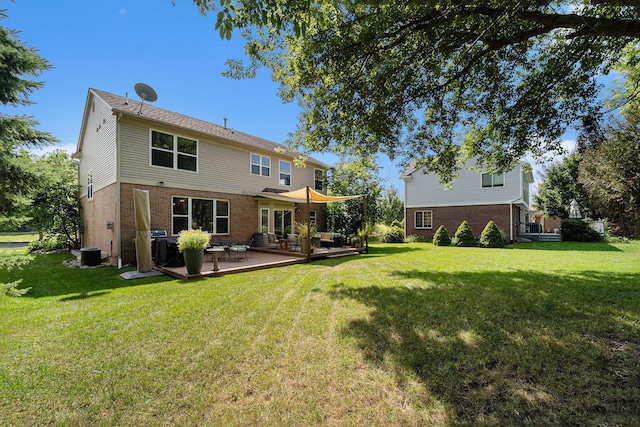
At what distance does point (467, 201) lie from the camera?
1969 cm

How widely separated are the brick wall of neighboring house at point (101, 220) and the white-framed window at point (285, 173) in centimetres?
846

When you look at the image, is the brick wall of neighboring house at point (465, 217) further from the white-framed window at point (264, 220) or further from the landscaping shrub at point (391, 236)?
the white-framed window at point (264, 220)

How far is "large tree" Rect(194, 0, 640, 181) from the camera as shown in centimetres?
472

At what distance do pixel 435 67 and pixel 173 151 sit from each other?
10.7 meters

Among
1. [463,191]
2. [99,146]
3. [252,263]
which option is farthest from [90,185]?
[463,191]

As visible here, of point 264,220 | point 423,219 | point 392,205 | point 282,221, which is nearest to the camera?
point 264,220

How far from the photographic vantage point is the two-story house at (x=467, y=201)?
60.4 feet

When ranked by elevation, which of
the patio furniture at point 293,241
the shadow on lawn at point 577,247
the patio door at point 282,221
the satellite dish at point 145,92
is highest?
the satellite dish at point 145,92

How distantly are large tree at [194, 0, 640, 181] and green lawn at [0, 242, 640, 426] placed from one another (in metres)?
4.20

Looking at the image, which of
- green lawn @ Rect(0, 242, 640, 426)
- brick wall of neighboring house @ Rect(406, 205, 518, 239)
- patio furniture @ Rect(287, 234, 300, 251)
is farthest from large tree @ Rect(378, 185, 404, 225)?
green lawn @ Rect(0, 242, 640, 426)

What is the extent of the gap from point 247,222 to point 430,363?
1263cm

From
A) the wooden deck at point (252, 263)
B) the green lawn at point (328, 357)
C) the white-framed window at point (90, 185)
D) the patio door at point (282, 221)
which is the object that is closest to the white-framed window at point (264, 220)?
the patio door at point (282, 221)

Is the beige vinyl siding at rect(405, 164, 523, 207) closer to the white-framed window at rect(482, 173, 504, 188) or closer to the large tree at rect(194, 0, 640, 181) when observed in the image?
the white-framed window at rect(482, 173, 504, 188)

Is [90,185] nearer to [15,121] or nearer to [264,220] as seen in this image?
[264,220]
